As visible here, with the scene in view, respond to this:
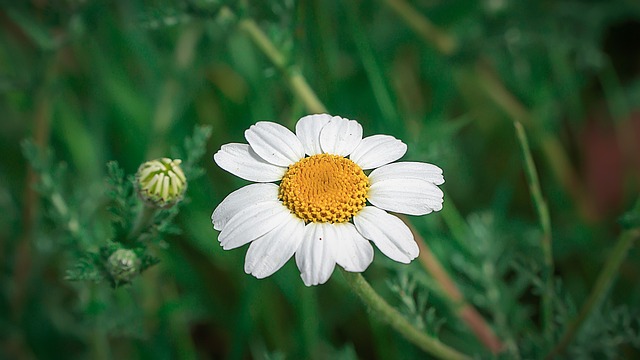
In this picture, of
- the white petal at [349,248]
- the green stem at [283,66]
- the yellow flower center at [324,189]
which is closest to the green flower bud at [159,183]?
the yellow flower center at [324,189]

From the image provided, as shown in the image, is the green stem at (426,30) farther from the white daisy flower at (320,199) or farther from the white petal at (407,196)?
the white petal at (407,196)

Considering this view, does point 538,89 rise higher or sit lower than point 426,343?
higher

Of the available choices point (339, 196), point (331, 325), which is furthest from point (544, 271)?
point (331, 325)

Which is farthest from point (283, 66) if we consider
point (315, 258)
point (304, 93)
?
point (315, 258)

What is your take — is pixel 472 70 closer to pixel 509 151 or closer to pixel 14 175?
pixel 509 151

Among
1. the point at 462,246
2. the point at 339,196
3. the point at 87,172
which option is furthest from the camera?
the point at 87,172

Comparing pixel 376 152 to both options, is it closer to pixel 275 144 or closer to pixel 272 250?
pixel 275 144

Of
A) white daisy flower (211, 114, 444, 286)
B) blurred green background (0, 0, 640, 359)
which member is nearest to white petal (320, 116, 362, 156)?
white daisy flower (211, 114, 444, 286)
